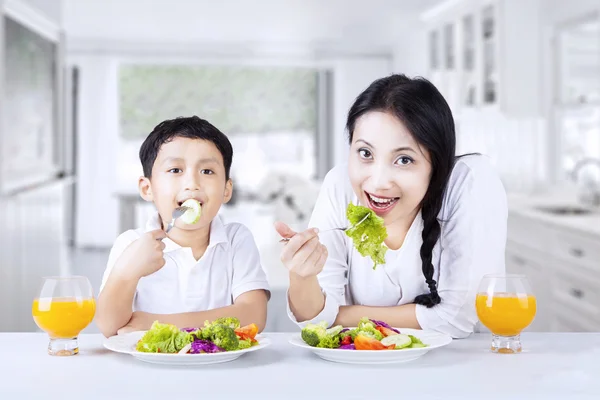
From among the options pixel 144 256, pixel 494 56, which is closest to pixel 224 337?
pixel 144 256

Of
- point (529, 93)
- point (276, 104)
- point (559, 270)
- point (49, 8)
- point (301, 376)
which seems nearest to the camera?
point (301, 376)

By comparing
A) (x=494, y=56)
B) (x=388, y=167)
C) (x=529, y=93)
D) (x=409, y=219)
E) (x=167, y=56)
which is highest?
(x=167, y=56)

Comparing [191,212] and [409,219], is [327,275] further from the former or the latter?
[191,212]

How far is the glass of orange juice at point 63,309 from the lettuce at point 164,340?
116mm

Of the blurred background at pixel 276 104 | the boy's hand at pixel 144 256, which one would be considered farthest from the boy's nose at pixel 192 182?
the blurred background at pixel 276 104

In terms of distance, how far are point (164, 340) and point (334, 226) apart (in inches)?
21.1

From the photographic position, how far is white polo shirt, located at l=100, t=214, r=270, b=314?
1654 millimetres

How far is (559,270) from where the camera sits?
12.7 ft

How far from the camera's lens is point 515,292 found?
4.56ft

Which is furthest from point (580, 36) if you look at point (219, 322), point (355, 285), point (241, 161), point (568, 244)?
point (241, 161)

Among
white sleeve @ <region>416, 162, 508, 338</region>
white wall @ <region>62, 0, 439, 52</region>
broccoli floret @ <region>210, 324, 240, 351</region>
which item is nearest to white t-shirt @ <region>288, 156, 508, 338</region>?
white sleeve @ <region>416, 162, 508, 338</region>

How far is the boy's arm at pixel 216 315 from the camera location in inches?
61.9

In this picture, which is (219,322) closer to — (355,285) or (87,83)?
(355,285)

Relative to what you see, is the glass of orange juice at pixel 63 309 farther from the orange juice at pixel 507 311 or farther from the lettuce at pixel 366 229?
the orange juice at pixel 507 311
